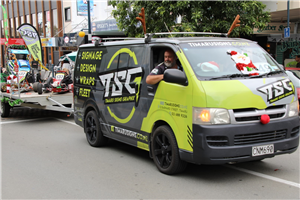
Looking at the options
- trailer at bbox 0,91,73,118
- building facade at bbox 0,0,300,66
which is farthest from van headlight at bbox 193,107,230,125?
building facade at bbox 0,0,300,66

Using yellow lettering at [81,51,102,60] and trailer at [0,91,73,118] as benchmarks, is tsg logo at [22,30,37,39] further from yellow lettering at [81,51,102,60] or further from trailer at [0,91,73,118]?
yellow lettering at [81,51,102,60]

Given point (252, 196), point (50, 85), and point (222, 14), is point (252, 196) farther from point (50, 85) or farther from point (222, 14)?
point (222, 14)

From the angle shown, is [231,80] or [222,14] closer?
[231,80]

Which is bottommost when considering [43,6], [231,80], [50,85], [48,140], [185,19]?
[48,140]

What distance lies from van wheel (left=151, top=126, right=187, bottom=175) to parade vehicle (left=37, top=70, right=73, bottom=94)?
642 cm

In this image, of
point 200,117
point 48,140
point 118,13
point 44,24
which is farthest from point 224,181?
point 44,24

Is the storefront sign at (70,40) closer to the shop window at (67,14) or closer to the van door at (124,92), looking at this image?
the shop window at (67,14)

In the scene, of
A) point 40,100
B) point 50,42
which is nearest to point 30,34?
point 40,100

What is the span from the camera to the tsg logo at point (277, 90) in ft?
15.8

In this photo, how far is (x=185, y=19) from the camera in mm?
Result: 13086

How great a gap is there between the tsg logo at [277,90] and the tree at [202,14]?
7298 mm

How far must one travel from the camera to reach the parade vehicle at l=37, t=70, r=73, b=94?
1106cm

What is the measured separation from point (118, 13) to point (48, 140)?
7349 millimetres

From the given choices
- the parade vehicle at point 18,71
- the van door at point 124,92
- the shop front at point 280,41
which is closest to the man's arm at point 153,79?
the van door at point 124,92
